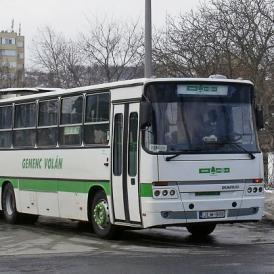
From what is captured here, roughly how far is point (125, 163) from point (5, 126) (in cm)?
581

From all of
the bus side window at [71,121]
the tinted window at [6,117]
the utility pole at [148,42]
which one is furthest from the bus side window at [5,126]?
the utility pole at [148,42]

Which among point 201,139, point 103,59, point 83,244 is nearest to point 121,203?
point 83,244

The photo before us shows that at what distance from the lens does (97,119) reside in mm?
13789

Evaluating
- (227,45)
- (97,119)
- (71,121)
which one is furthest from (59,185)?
(227,45)

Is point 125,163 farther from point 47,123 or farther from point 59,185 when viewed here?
point 47,123

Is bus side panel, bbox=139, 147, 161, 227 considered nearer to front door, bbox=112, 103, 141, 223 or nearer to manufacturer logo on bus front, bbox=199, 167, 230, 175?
front door, bbox=112, 103, 141, 223

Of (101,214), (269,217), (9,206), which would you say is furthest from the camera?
(9,206)

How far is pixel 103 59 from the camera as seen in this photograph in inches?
1684

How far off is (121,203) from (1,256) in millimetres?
2361

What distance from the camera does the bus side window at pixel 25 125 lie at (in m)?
16.4

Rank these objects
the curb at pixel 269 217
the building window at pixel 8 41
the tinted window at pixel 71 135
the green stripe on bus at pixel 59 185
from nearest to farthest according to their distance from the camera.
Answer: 1. the green stripe on bus at pixel 59 185
2. the tinted window at pixel 71 135
3. the curb at pixel 269 217
4. the building window at pixel 8 41

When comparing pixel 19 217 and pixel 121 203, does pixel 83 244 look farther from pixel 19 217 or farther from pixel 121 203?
pixel 19 217

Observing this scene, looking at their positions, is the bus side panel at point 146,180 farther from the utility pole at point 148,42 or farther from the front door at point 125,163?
the utility pole at point 148,42

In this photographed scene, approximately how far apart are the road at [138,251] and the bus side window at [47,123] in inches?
76.9
